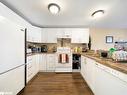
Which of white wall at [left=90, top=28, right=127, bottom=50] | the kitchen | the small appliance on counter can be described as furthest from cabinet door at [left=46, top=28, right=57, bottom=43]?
white wall at [left=90, top=28, right=127, bottom=50]

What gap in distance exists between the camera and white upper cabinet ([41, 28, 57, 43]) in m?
6.47

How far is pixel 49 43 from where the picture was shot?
6914 mm

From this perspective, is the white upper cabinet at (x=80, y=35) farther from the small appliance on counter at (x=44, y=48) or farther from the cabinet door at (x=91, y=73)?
the cabinet door at (x=91, y=73)

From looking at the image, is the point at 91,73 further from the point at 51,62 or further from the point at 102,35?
the point at 102,35

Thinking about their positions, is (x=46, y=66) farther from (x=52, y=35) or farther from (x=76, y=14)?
(x=76, y=14)

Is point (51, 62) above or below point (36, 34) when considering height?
below

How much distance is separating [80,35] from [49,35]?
1541 mm

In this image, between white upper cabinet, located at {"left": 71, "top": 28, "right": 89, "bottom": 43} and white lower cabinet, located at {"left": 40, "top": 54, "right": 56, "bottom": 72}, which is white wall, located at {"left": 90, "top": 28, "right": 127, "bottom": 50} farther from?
white lower cabinet, located at {"left": 40, "top": 54, "right": 56, "bottom": 72}

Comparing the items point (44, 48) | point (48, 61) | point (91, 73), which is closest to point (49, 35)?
point (44, 48)

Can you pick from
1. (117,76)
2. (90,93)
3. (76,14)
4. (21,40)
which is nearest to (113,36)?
(76,14)

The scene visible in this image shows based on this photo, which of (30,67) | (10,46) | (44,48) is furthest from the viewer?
(44,48)

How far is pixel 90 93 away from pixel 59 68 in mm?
2821

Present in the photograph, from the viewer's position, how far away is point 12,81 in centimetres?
270

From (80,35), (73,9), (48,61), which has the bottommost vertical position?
(48,61)
